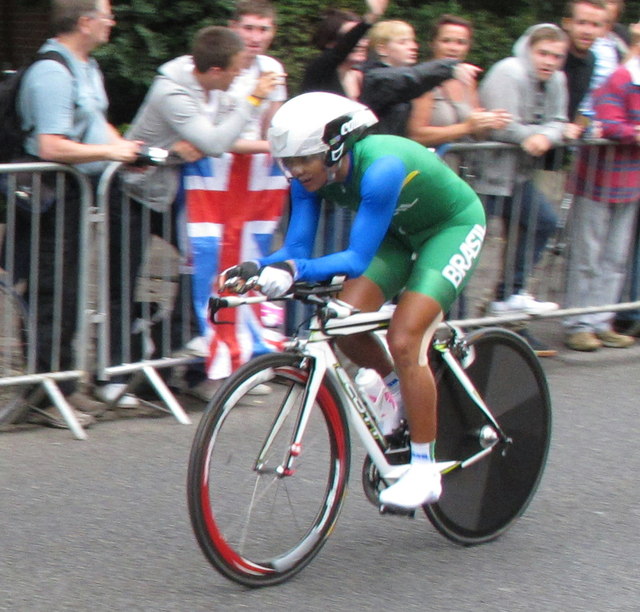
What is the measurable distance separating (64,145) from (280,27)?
16.7 ft

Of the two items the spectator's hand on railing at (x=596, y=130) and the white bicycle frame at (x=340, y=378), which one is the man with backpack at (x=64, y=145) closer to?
the white bicycle frame at (x=340, y=378)

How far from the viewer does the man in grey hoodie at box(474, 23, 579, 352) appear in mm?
7559

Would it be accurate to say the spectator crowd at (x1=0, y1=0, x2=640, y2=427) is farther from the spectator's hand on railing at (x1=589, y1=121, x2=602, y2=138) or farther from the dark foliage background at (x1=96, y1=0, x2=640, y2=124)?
the dark foliage background at (x1=96, y1=0, x2=640, y2=124)

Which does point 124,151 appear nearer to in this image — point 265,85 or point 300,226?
point 265,85

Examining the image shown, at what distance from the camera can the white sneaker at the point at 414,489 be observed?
4.54 meters

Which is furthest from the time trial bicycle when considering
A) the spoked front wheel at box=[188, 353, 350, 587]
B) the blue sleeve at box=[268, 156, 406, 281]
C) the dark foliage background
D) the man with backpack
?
the dark foliage background

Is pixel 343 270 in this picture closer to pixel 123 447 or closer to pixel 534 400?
pixel 534 400

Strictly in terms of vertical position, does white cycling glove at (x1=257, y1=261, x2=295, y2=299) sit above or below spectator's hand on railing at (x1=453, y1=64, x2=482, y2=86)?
below

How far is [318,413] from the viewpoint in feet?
14.6

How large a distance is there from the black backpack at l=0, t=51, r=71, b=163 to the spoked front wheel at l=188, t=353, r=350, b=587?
238 centimetres

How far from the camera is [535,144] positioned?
297 inches

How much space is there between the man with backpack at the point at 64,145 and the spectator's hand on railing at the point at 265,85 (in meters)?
0.71

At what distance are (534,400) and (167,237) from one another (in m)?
2.32

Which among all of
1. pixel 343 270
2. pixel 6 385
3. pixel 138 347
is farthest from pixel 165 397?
pixel 343 270
